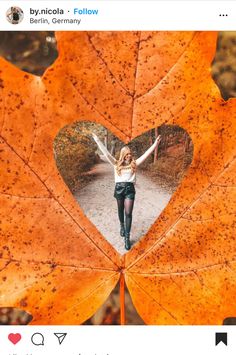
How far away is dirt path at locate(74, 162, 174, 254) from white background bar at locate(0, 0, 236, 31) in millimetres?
224

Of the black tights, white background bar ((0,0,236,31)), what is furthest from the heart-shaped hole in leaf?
white background bar ((0,0,236,31))

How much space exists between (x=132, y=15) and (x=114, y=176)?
10.1 inches

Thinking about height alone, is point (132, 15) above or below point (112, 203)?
above

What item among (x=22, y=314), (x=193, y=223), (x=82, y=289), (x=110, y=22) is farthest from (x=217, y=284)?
(x=110, y=22)

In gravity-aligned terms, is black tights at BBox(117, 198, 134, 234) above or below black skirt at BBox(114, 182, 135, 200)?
below
